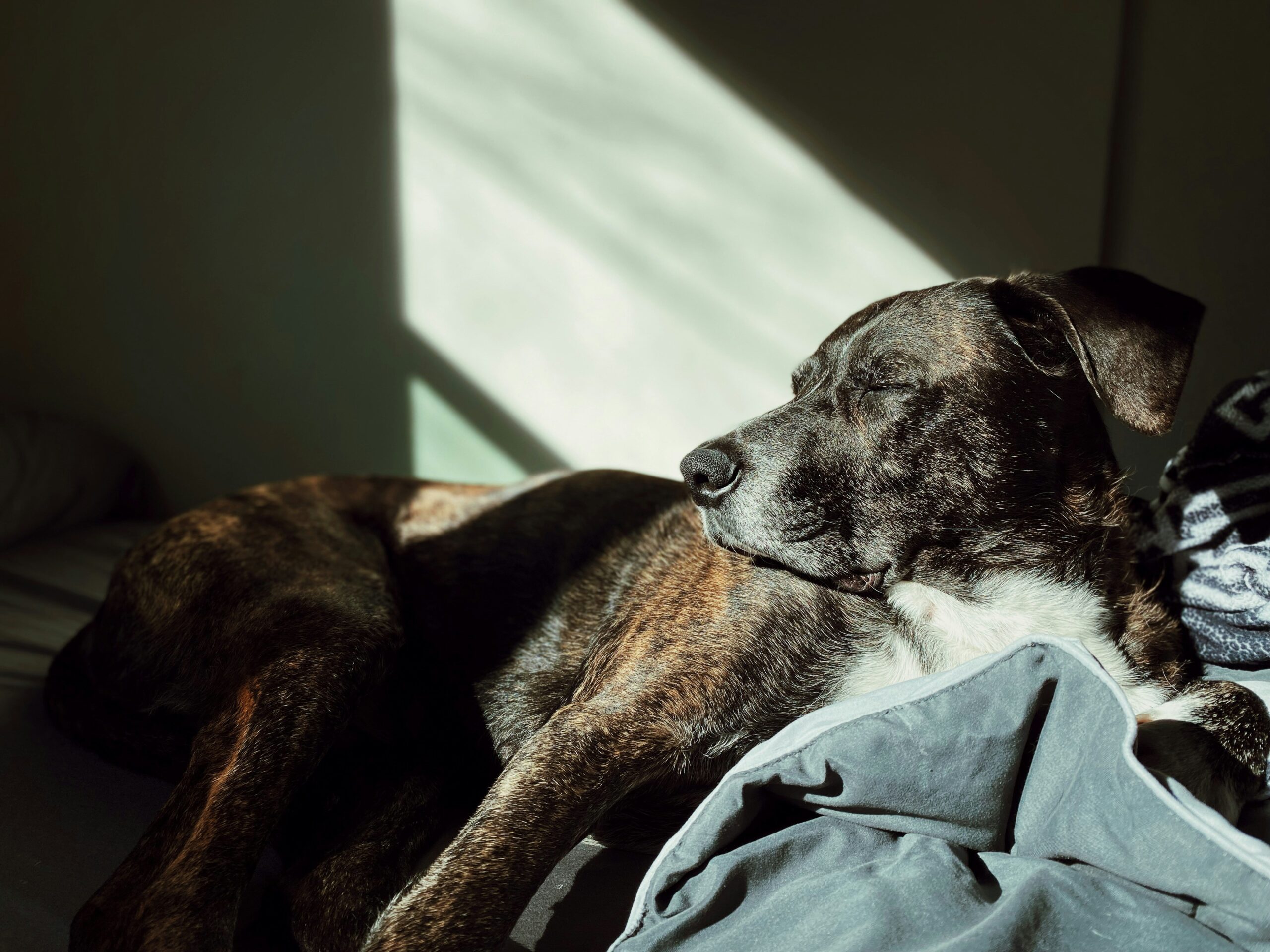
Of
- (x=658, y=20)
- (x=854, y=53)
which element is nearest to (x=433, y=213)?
(x=658, y=20)

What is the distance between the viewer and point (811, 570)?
1.77m

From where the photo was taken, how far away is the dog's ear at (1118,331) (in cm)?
167

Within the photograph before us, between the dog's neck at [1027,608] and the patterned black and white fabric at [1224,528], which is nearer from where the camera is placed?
the dog's neck at [1027,608]

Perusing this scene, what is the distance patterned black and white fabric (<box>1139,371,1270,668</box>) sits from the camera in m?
1.94

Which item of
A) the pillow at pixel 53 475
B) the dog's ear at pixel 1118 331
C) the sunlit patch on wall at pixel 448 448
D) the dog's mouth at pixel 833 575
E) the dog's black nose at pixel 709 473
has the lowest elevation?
the pillow at pixel 53 475

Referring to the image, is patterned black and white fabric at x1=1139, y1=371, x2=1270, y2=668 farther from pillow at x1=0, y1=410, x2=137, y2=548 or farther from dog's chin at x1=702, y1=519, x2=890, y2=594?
pillow at x1=0, y1=410, x2=137, y2=548

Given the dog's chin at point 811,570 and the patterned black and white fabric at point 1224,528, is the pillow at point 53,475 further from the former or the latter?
the patterned black and white fabric at point 1224,528

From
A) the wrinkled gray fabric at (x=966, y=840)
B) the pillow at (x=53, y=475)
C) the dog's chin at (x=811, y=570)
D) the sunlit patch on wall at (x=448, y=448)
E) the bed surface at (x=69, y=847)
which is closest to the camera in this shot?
the wrinkled gray fabric at (x=966, y=840)

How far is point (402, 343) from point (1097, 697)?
2.81 metres

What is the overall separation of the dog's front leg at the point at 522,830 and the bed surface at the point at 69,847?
0.16 meters

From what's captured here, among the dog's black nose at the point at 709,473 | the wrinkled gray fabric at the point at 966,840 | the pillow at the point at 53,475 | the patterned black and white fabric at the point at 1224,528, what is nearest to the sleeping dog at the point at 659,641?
the dog's black nose at the point at 709,473

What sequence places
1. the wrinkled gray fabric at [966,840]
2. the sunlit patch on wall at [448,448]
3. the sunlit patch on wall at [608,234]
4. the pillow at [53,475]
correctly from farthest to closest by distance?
the sunlit patch on wall at [448,448], the sunlit patch on wall at [608,234], the pillow at [53,475], the wrinkled gray fabric at [966,840]

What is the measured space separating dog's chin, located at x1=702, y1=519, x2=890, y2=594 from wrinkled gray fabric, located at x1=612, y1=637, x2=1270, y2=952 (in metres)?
0.30

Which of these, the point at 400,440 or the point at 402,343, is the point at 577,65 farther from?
the point at 400,440
